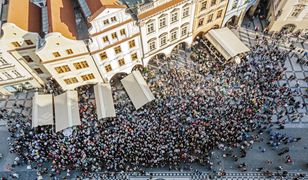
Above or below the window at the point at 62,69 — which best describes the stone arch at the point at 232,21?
above

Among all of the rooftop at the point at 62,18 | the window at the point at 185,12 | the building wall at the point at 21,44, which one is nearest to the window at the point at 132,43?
the rooftop at the point at 62,18

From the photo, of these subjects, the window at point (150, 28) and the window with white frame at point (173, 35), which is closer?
the window at point (150, 28)

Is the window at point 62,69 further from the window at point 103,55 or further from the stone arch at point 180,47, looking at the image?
the stone arch at point 180,47

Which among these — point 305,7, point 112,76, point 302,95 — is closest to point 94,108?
point 112,76

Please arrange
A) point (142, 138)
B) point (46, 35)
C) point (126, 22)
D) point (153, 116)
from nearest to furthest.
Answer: point (46, 35) < point (126, 22) < point (142, 138) < point (153, 116)

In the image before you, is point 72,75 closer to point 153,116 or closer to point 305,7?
point 153,116

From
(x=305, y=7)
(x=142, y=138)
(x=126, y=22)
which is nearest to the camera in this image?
(x=126, y=22)
